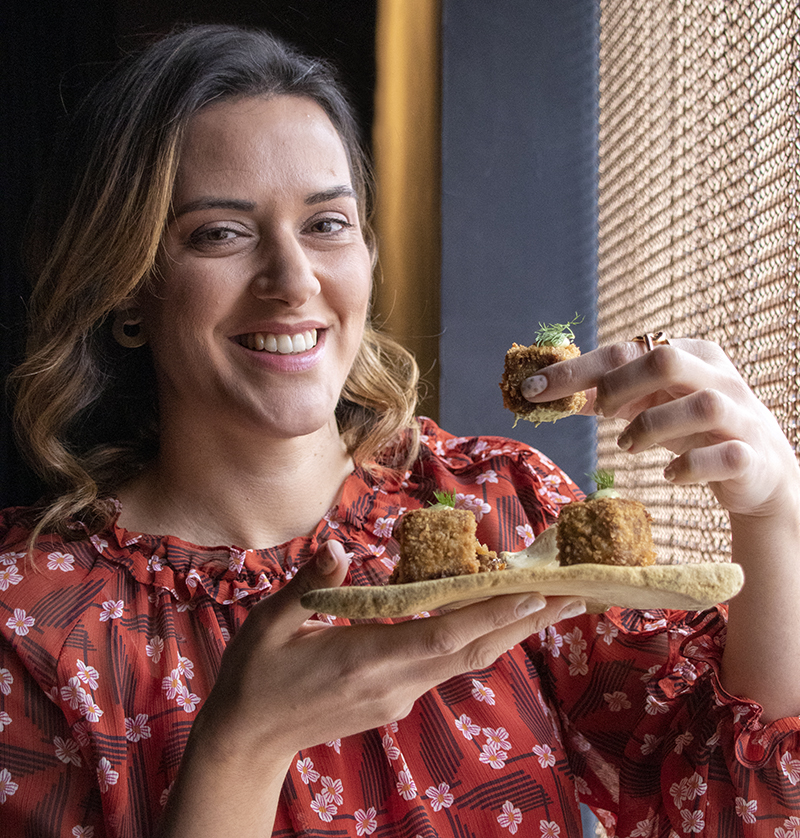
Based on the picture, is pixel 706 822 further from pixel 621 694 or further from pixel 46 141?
pixel 46 141

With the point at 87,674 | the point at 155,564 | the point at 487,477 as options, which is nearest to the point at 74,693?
the point at 87,674

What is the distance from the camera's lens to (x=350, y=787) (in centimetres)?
145

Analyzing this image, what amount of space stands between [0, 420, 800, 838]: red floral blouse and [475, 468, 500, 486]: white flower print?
7cm

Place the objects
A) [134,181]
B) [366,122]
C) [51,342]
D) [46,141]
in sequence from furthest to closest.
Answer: [366,122], [46,141], [51,342], [134,181]

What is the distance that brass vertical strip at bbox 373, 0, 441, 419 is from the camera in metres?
2.41

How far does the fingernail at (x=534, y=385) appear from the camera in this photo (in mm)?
1128

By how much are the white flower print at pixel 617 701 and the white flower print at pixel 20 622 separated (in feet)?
3.35

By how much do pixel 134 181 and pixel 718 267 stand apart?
1.10 m

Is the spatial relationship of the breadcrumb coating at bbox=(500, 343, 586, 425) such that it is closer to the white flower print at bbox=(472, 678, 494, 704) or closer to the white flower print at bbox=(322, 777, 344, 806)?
the white flower print at bbox=(472, 678, 494, 704)

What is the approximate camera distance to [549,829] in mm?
1478

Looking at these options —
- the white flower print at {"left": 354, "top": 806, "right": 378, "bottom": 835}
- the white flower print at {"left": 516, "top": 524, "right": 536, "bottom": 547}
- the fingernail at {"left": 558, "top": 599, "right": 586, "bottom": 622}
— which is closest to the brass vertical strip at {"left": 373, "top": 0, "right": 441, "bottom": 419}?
the white flower print at {"left": 516, "top": 524, "right": 536, "bottom": 547}

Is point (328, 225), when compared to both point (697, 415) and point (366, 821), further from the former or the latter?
point (366, 821)

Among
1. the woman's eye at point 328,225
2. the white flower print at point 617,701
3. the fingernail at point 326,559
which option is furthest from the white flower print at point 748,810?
the woman's eye at point 328,225

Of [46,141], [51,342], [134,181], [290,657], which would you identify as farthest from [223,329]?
[46,141]
